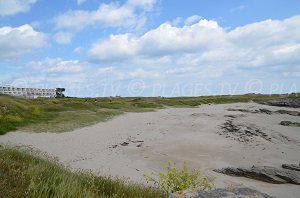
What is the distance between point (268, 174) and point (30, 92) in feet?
275

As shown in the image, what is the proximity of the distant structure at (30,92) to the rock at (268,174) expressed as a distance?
66701 mm

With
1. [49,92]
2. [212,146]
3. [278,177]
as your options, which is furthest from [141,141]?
[49,92]

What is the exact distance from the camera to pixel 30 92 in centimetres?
8894

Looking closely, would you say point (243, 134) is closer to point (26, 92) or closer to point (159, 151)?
point (159, 151)

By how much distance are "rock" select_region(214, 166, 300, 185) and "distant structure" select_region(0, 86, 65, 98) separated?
6670 cm

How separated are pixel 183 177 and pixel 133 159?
8314mm

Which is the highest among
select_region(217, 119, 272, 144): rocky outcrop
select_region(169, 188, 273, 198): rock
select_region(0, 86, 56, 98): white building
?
select_region(0, 86, 56, 98): white building

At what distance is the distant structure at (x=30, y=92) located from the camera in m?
77.4

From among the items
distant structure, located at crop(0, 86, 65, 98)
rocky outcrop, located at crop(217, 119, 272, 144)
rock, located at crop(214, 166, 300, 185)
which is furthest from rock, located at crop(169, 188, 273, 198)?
distant structure, located at crop(0, 86, 65, 98)

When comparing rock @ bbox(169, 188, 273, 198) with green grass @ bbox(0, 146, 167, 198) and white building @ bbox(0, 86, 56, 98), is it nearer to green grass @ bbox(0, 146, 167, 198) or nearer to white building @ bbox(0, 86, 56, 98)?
green grass @ bbox(0, 146, 167, 198)

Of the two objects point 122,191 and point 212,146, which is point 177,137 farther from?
point 122,191

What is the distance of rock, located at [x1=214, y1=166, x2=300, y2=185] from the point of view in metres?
12.3

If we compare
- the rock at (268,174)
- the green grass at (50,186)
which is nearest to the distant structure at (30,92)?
the rock at (268,174)

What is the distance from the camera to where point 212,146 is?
19.2 meters
